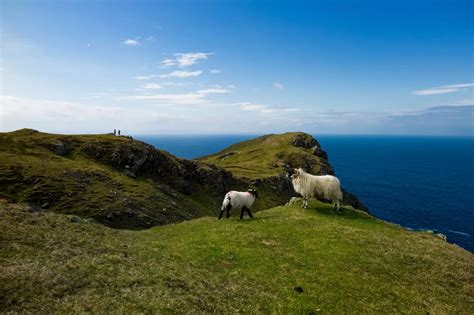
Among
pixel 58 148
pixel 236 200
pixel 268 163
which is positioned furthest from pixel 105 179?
pixel 268 163

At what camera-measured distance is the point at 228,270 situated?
18.1m

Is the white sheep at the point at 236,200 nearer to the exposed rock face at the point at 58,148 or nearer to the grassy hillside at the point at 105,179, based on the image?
the grassy hillside at the point at 105,179

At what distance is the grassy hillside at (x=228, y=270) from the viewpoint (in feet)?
43.7

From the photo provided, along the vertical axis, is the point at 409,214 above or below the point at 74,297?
below

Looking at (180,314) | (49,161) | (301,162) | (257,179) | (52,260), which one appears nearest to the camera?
(180,314)

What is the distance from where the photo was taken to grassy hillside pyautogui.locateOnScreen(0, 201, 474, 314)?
13.3 meters

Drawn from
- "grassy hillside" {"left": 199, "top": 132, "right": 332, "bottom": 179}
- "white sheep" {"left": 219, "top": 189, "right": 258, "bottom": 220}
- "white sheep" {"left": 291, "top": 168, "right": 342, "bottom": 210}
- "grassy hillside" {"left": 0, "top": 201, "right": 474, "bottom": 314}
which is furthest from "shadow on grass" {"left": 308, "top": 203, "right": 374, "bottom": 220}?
"grassy hillside" {"left": 199, "top": 132, "right": 332, "bottom": 179}

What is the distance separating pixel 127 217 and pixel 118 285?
36.8 m

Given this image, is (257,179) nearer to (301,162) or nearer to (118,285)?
(301,162)

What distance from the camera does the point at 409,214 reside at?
456 feet

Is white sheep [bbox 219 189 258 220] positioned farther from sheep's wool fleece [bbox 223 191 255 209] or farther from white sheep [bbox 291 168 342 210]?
white sheep [bbox 291 168 342 210]

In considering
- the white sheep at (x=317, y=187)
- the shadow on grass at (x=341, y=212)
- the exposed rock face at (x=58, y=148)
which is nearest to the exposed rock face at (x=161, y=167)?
the exposed rock face at (x=58, y=148)

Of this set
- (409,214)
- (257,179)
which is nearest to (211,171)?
(257,179)

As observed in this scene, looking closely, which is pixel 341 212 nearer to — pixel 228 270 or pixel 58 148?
pixel 228 270
